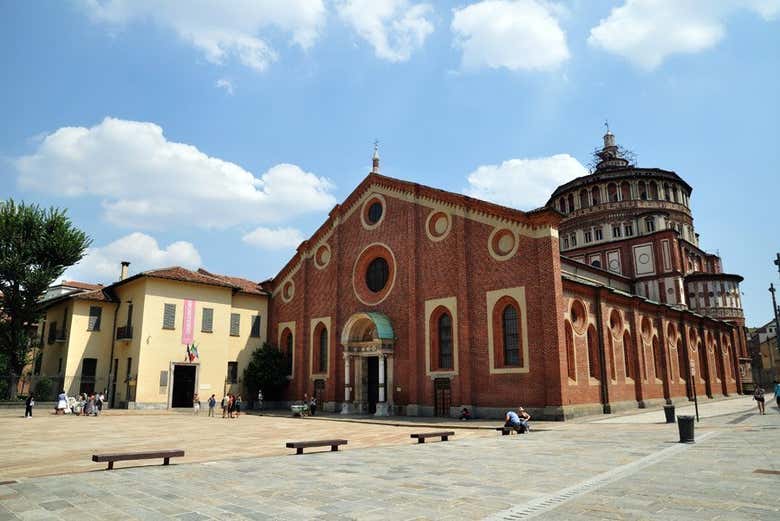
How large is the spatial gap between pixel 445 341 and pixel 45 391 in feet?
101

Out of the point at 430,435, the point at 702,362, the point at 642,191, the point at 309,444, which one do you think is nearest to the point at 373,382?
the point at 430,435

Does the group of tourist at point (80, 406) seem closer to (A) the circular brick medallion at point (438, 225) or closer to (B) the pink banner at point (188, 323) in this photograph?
(B) the pink banner at point (188, 323)

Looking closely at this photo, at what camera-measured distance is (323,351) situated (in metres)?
39.4

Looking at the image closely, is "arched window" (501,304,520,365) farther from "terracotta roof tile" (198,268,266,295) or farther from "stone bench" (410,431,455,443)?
"terracotta roof tile" (198,268,266,295)

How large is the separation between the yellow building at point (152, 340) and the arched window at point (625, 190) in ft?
123

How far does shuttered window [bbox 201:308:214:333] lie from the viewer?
40.0 m

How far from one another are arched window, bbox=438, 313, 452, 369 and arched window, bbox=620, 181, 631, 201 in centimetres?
3107

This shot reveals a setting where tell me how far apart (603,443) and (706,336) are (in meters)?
38.2

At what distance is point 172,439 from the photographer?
66.0 ft

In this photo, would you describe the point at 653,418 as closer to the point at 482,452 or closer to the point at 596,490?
the point at 482,452

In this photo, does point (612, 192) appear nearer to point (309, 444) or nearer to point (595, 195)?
point (595, 195)

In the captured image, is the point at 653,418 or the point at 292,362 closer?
the point at 653,418

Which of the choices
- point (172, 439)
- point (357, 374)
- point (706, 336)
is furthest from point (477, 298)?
point (706, 336)

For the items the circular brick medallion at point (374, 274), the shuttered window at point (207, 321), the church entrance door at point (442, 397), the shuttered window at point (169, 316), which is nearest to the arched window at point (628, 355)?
the church entrance door at point (442, 397)
